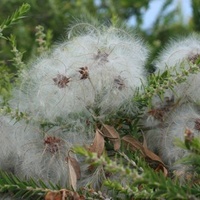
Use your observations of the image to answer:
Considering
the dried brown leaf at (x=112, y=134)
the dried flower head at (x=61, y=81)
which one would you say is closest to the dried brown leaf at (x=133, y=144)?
the dried brown leaf at (x=112, y=134)

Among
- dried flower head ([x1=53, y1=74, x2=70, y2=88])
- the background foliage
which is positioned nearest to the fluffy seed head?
dried flower head ([x1=53, y1=74, x2=70, y2=88])

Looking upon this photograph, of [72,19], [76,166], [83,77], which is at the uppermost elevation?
[83,77]

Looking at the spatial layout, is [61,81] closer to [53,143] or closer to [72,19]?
[53,143]

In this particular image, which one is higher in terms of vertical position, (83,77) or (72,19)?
(83,77)

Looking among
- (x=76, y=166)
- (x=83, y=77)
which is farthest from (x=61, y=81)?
(x=76, y=166)

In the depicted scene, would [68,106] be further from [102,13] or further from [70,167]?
[102,13]

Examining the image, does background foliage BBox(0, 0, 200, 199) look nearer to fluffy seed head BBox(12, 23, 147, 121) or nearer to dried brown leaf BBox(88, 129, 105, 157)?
fluffy seed head BBox(12, 23, 147, 121)

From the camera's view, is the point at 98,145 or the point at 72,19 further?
the point at 72,19

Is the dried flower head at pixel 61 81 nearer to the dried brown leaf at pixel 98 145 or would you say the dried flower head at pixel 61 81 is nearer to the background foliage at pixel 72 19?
the dried brown leaf at pixel 98 145

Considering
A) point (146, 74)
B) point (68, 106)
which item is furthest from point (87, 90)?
point (146, 74)
